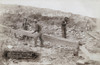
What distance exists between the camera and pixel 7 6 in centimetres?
270

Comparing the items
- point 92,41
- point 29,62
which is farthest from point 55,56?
point 92,41

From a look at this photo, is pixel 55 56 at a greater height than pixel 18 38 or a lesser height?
lesser

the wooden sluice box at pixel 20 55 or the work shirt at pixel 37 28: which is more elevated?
the work shirt at pixel 37 28

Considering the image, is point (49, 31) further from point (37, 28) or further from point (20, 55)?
point (20, 55)

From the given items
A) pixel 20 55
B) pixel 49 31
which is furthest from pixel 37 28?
pixel 20 55

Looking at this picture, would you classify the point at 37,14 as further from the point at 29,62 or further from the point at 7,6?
the point at 29,62

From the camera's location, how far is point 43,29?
2.68 m

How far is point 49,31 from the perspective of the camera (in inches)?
105

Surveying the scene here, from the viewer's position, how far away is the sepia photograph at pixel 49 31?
8.65ft

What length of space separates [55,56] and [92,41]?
0.49m

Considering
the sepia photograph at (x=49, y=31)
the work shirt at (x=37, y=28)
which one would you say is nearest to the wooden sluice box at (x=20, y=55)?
the sepia photograph at (x=49, y=31)

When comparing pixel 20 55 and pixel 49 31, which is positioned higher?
pixel 49 31

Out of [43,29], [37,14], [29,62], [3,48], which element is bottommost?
[29,62]

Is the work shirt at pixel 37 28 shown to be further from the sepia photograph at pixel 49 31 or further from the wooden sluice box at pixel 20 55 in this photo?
the wooden sluice box at pixel 20 55
